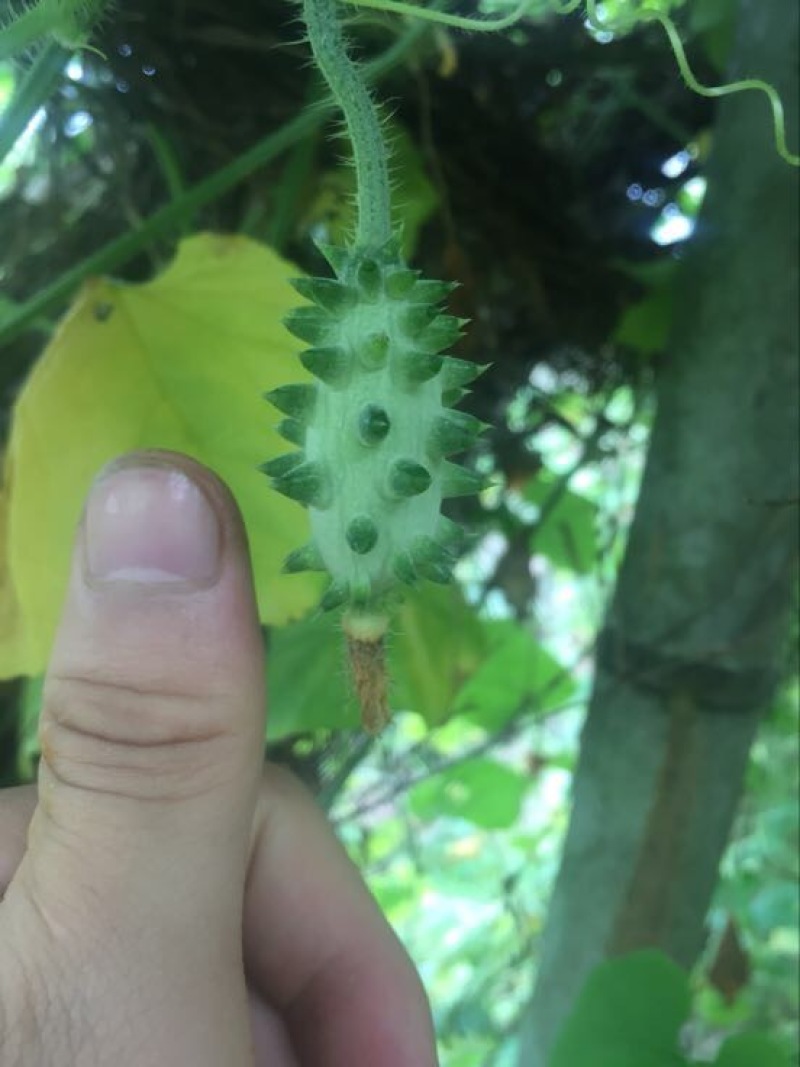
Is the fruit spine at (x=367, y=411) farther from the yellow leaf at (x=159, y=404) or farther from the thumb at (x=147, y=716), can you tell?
the yellow leaf at (x=159, y=404)

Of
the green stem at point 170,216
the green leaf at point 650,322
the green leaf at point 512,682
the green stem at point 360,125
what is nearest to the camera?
the green stem at point 360,125

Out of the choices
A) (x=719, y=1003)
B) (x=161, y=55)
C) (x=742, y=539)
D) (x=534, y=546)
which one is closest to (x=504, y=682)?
(x=534, y=546)

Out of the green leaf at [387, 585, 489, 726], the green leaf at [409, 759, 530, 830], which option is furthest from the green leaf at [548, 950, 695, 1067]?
the green leaf at [409, 759, 530, 830]

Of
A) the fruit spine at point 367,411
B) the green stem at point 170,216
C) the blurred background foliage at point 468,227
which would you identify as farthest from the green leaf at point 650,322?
the fruit spine at point 367,411

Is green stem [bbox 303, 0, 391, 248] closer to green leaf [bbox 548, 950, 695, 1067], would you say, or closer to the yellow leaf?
the yellow leaf

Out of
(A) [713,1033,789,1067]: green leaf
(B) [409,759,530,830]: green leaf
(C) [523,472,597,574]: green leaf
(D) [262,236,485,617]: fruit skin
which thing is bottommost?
(B) [409,759,530,830]: green leaf

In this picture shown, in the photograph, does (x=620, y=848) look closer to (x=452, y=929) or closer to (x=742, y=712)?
(x=742, y=712)

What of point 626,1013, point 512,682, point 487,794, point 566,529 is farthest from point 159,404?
point 487,794
